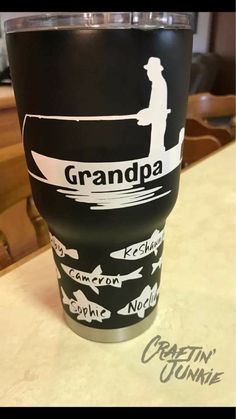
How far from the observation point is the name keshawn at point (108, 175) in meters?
0.29

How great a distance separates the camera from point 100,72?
257 millimetres

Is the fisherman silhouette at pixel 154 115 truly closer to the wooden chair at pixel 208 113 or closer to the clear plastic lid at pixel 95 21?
the clear plastic lid at pixel 95 21

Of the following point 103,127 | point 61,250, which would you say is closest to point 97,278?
point 61,250

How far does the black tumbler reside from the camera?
26 centimetres

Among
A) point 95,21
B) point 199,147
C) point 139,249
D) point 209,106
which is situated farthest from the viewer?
point 209,106

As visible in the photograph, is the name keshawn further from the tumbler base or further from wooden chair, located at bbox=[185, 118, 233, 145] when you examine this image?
wooden chair, located at bbox=[185, 118, 233, 145]

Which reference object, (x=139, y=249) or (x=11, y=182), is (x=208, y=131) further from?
(x=139, y=249)

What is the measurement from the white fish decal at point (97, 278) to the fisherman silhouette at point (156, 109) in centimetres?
13

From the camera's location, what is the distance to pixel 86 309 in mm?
385

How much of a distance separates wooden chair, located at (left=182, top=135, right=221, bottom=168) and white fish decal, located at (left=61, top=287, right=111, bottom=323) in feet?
2.81

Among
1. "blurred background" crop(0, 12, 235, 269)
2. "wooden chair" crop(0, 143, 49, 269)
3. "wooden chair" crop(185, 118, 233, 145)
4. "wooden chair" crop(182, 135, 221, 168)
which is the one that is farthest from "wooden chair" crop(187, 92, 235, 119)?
"wooden chair" crop(0, 143, 49, 269)

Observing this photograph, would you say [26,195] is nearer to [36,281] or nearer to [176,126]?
[36,281]

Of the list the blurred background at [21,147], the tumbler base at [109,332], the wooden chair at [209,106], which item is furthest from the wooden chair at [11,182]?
the wooden chair at [209,106]

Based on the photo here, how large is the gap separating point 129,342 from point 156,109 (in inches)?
10.1
